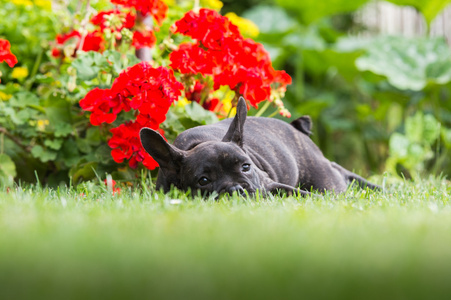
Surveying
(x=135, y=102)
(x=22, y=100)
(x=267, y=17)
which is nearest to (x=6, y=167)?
(x=22, y=100)

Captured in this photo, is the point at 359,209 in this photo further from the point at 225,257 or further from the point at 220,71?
the point at 220,71

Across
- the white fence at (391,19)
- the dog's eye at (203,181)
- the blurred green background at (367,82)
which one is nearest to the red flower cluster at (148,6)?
the dog's eye at (203,181)

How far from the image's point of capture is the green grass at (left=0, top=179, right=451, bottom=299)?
1.17 m

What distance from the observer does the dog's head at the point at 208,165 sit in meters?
2.69

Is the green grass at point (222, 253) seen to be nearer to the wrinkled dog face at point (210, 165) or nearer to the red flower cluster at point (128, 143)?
the wrinkled dog face at point (210, 165)

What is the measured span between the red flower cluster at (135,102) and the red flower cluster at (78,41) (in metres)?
0.80

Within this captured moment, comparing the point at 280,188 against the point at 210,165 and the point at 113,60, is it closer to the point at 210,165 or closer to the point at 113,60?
the point at 210,165

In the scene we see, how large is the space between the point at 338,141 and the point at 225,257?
24.3 ft

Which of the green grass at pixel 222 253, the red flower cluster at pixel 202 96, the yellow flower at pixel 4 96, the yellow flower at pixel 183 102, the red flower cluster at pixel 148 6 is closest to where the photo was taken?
the green grass at pixel 222 253

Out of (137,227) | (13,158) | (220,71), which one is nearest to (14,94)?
(13,158)

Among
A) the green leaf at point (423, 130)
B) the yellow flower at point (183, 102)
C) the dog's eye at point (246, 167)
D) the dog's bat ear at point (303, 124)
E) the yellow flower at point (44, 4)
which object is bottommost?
the green leaf at point (423, 130)

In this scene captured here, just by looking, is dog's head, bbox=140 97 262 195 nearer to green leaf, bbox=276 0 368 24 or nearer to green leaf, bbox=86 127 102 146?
green leaf, bbox=86 127 102 146

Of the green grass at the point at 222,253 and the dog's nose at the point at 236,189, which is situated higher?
the green grass at the point at 222,253

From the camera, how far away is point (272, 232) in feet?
5.57
